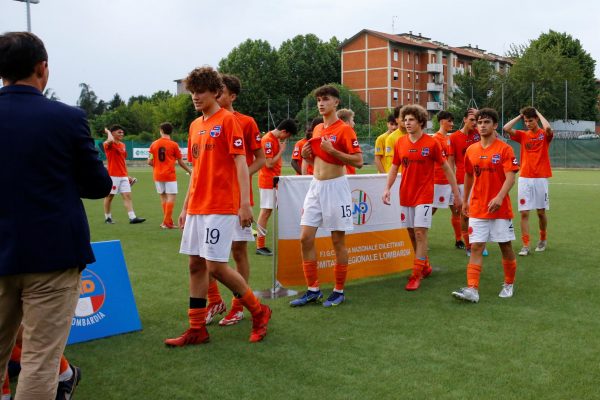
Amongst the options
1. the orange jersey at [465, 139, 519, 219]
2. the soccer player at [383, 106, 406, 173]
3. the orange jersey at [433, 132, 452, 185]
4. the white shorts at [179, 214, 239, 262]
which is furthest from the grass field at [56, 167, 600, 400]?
the soccer player at [383, 106, 406, 173]

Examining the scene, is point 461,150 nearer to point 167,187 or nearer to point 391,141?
point 391,141

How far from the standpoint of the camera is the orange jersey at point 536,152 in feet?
29.9

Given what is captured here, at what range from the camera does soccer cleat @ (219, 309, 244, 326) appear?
18.0 ft

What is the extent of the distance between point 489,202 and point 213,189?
10.1ft

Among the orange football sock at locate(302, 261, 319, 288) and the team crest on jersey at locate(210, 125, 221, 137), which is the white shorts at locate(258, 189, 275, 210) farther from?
the team crest on jersey at locate(210, 125, 221, 137)

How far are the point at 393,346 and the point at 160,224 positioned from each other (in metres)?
8.91

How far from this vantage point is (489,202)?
6195 millimetres

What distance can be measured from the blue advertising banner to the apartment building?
223 ft

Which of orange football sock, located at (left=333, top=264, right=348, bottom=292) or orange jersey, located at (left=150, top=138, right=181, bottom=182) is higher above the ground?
orange jersey, located at (left=150, top=138, right=181, bottom=182)

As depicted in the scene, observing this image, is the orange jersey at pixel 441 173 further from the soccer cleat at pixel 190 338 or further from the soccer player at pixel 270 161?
the soccer cleat at pixel 190 338

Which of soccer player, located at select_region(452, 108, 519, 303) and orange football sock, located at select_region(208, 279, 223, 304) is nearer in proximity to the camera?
orange football sock, located at select_region(208, 279, 223, 304)

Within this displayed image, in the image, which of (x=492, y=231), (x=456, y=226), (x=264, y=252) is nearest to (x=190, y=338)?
(x=492, y=231)

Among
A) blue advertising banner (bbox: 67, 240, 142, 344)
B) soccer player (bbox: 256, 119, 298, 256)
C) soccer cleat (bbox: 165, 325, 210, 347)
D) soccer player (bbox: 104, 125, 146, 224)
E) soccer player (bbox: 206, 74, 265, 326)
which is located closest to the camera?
soccer cleat (bbox: 165, 325, 210, 347)

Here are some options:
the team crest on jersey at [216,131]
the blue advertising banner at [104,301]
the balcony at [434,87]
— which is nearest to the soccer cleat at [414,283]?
the blue advertising banner at [104,301]
